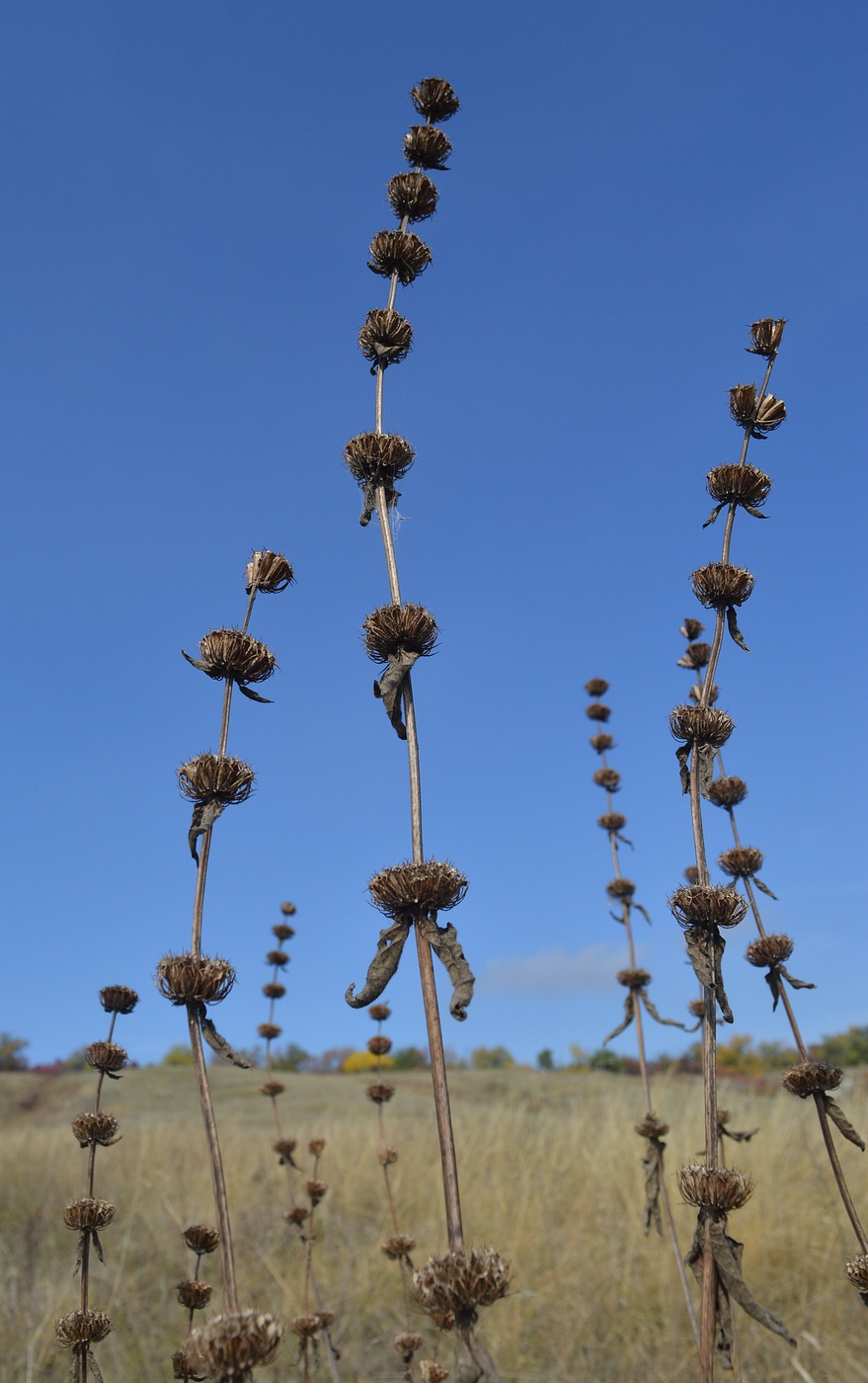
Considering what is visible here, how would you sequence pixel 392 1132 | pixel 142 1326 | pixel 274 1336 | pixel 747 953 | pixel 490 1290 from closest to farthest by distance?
1. pixel 274 1336
2. pixel 490 1290
3. pixel 747 953
4. pixel 142 1326
5. pixel 392 1132

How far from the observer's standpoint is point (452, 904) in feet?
4.21

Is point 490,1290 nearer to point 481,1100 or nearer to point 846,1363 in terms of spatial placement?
point 846,1363

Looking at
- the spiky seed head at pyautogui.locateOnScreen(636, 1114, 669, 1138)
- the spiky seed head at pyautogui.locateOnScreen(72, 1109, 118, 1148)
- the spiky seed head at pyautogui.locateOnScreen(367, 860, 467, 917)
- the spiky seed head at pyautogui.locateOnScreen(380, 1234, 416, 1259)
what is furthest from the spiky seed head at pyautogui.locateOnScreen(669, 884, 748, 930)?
the spiky seed head at pyautogui.locateOnScreen(380, 1234, 416, 1259)

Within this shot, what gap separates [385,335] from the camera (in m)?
1.72

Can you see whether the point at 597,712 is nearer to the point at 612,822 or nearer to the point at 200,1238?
the point at 612,822

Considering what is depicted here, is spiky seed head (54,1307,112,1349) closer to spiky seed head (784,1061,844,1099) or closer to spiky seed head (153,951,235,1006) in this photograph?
spiky seed head (153,951,235,1006)

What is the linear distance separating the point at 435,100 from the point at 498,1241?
23.1 feet

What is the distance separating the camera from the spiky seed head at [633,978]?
3.53m

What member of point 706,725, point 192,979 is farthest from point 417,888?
point 706,725

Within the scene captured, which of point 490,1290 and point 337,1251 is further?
point 337,1251

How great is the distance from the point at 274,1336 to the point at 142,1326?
608cm

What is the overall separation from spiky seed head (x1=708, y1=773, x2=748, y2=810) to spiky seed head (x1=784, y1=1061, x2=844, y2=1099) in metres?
0.77

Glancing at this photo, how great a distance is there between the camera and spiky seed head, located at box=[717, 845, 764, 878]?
238cm

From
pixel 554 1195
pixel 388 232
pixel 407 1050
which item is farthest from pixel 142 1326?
pixel 407 1050
